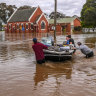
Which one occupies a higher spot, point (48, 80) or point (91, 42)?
point (91, 42)

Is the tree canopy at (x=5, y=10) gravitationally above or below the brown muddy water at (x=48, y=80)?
above

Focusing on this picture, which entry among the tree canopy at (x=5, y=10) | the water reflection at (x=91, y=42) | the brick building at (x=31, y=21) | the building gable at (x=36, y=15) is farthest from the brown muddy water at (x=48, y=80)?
the tree canopy at (x=5, y=10)

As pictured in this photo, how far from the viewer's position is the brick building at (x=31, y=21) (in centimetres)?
5703

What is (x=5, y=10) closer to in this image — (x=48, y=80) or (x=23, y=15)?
(x=23, y=15)

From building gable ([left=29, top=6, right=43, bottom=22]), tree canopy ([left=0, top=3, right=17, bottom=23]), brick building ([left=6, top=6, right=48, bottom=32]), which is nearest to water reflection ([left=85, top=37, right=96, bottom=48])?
brick building ([left=6, top=6, right=48, bottom=32])

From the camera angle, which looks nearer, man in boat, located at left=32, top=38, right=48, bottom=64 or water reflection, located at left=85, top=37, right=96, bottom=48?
man in boat, located at left=32, top=38, right=48, bottom=64

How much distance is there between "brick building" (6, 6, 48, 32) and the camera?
2245 inches

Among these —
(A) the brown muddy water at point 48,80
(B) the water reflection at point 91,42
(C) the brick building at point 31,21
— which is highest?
(C) the brick building at point 31,21

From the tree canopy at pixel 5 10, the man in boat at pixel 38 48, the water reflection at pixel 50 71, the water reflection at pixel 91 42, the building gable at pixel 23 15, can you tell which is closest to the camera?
the water reflection at pixel 50 71

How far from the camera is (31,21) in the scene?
5734 cm

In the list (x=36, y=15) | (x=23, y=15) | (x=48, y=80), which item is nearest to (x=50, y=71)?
(x=48, y=80)

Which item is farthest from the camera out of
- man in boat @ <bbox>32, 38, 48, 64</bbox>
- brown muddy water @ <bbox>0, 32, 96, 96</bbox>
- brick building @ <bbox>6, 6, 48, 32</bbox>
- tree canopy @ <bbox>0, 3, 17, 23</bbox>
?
tree canopy @ <bbox>0, 3, 17, 23</bbox>

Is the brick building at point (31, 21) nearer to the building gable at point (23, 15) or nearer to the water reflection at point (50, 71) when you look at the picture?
the building gable at point (23, 15)

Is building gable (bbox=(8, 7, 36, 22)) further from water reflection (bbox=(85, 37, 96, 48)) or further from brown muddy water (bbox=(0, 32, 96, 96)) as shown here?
brown muddy water (bbox=(0, 32, 96, 96))
